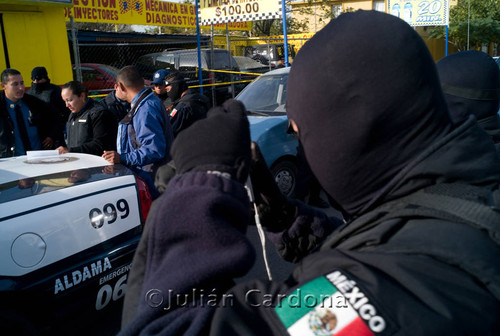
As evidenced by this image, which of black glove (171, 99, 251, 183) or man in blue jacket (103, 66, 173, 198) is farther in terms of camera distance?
man in blue jacket (103, 66, 173, 198)

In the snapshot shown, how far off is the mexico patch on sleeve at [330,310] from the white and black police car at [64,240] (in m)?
1.86

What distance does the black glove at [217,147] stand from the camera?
92 cm

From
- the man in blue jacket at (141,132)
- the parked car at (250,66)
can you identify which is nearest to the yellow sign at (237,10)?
the parked car at (250,66)

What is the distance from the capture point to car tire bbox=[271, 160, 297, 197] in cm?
553


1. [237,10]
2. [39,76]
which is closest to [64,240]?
[39,76]

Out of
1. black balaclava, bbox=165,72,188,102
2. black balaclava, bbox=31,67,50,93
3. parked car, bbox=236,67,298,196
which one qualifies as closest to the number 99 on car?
parked car, bbox=236,67,298,196

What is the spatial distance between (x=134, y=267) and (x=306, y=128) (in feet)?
1.63

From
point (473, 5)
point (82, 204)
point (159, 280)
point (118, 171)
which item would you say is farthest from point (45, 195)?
point (473, 5)

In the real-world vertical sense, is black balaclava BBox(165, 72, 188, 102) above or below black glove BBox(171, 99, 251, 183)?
below

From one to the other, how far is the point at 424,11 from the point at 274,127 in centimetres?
879

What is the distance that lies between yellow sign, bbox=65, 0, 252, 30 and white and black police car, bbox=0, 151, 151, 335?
11.7 meters

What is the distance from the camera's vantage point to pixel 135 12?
1590 centimetres

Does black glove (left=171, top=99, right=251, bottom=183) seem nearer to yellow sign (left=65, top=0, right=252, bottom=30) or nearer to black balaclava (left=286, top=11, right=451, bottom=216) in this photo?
black balaclava (left=286, top=11, right=451, bottom=216)

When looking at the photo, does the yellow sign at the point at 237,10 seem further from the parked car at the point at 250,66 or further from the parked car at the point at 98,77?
the parked car at the point at 250,66
